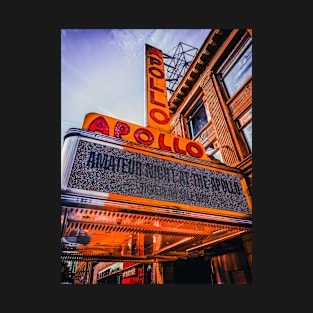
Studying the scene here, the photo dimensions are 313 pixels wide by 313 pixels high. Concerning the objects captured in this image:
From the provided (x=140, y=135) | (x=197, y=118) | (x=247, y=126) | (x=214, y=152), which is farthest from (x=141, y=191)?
(x=197, y=118)

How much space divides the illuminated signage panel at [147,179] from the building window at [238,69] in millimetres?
4414

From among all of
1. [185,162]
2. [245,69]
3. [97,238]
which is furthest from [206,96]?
[97,238]

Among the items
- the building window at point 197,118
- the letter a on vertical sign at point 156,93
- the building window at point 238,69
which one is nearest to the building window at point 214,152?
the building window at point 197,118

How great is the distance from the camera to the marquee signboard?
317 cm

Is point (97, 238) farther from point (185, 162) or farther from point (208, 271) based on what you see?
point (208, 271)

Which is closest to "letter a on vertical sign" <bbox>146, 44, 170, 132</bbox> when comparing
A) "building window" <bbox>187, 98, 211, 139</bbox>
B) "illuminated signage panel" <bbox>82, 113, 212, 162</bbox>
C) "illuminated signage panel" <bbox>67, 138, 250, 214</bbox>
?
"illuminated signage panel" <bbox>82, 113, 212, 162</bbox>

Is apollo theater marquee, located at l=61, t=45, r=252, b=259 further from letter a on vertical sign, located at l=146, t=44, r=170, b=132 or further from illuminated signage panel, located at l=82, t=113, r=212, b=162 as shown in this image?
letter a on vertical sign, located at l=146, t=44, r=170, b=132

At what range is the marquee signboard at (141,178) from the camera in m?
3.17

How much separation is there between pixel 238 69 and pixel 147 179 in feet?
20.2

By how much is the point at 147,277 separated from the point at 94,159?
8.57m

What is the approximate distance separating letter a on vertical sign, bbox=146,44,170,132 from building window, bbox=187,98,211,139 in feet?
11.7

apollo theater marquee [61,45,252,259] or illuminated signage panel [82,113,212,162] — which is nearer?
apollo theater marquee [61,45,252,259]

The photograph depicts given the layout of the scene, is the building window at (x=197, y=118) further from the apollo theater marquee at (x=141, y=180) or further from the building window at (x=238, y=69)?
the apollo theater marquee at (x=141, y=180)

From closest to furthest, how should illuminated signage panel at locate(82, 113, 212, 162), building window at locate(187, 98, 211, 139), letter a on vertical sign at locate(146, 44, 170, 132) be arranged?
illuminated signage panel at locate(82, 113, 212, 162)
letter a on vertical sign at locate(146, 44, 170, 132)
building window at locate(187, 98, 211, 139)
